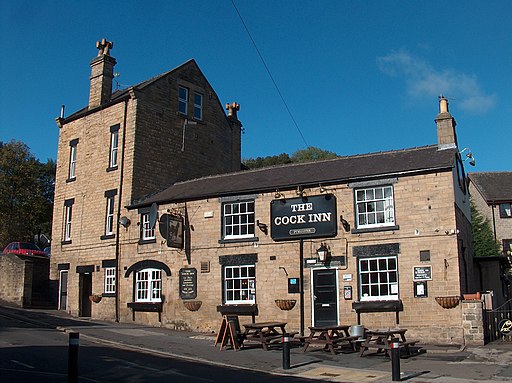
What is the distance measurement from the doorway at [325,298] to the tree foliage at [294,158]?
40158mm

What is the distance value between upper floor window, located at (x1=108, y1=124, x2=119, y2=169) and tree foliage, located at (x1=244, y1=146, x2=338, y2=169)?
108 ft

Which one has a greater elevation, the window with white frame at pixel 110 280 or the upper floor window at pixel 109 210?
the upper floor window at pixel 109 210

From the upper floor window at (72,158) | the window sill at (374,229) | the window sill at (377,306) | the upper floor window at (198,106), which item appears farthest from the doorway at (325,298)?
the upper floor window at (72,158)

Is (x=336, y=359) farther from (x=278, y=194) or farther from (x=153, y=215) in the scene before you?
(x=153, y=215)

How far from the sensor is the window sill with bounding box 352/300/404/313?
1759 centimetres

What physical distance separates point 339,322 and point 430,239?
4239 millimetres

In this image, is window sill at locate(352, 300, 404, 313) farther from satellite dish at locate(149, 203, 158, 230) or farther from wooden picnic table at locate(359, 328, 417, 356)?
satellite dish at locate(149, 203, 158, 230)

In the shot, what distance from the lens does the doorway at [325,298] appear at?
62.3 feet

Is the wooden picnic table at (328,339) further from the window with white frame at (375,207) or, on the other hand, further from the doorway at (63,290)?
the doorway at (63,290)

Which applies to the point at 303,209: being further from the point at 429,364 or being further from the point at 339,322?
the point at 429,364

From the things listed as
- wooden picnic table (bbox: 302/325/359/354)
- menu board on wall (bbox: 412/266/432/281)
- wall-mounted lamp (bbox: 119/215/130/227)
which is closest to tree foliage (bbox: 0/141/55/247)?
wall-mounted lamp (bbox: 119/215/130/227)

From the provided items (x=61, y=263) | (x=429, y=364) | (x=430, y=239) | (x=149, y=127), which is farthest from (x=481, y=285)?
(x=61, y=263)

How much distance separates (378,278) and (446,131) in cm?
610

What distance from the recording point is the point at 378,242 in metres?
18.5
